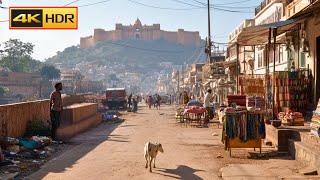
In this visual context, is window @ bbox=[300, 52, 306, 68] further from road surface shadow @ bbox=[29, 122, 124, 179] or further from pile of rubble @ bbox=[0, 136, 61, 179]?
pile of rubble @ bbox=[0, 136, 61, 179]

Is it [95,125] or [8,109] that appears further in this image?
[95,125]

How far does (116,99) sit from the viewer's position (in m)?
52.6

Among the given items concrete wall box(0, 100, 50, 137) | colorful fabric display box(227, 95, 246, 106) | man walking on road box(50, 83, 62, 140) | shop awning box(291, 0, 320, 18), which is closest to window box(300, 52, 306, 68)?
shop awning box(291, 0, 320, 18)

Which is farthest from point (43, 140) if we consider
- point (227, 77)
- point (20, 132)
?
point (227, 77)

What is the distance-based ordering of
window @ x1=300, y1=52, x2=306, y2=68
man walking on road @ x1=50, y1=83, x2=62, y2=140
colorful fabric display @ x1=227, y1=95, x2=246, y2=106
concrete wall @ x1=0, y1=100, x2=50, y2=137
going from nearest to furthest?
concrete wall @ x1=0, y1=100, x2=50, y2=137, man walking on road @ x1=50, y1=83, x2=62, y2=140, window @ x1=300, y1=52, x2=306, y2=68, colorful fabric display @ x1=227, y1=95, x2=246, y2=106

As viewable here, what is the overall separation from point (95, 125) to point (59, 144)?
10144 millimetres

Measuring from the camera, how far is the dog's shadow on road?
950 cm

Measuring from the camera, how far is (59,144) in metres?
15.0

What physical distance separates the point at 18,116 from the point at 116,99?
1497 inches

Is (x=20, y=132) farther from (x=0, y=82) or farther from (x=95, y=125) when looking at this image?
(x=0, y=82)

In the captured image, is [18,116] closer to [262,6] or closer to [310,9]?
[310,9]

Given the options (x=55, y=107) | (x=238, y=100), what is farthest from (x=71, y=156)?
(x=238, y=100)

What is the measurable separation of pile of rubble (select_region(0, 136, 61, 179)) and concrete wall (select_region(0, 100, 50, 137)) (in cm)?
51

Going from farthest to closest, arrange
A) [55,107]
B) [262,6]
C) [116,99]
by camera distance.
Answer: [116,99] < [262,6] < [55,107]
